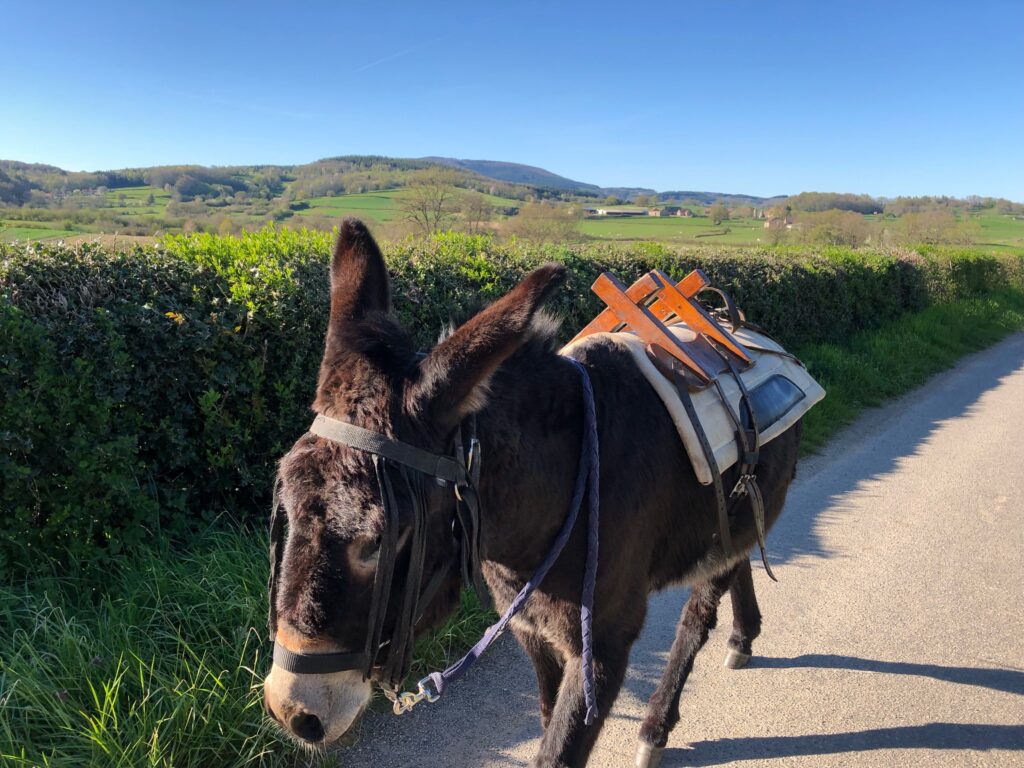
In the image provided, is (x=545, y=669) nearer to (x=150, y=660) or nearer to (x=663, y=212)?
(x=150, y=660)

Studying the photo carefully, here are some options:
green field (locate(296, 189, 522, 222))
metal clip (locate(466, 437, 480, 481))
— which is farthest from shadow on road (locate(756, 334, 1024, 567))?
green field (locate(296, 189, 522, 222))

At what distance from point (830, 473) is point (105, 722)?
5.80 meters

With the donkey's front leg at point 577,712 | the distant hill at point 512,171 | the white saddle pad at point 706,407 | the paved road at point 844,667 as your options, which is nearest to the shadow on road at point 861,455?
the paved road at point 844,667

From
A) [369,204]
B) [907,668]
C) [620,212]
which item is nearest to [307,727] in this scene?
[907,668]

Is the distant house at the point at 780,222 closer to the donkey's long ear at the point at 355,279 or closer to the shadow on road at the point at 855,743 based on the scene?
the shadow on road at the point at 855,743

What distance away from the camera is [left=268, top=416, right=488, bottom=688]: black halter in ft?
4.47

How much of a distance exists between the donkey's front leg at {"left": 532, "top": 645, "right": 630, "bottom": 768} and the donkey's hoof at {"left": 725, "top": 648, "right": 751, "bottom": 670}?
5.01 ft

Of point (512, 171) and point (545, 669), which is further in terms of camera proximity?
point (512, 171)

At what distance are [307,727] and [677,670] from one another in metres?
1.87

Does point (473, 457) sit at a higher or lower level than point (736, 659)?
higher

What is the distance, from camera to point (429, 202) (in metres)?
14.2

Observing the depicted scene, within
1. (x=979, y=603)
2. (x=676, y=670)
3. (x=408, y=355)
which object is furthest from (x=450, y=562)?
(x=979, y=603)

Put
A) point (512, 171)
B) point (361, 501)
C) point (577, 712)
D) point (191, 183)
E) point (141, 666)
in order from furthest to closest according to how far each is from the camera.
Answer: point (512, 171)
point (191, 183)
point (141, 666)
point (577, 712)
point (361, 501)

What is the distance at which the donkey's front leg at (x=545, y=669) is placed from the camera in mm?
2262
